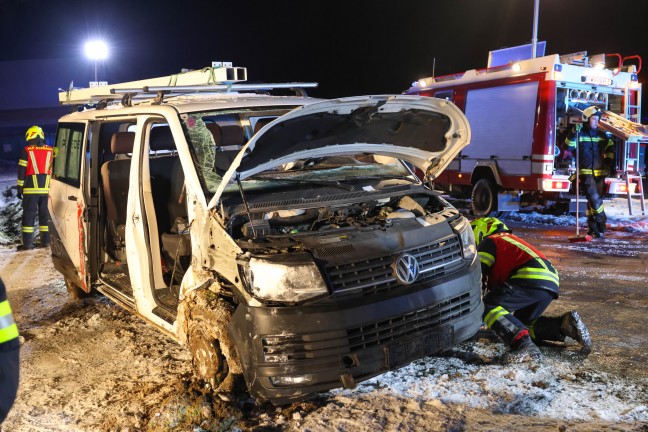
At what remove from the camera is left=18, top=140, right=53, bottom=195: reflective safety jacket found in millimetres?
8664

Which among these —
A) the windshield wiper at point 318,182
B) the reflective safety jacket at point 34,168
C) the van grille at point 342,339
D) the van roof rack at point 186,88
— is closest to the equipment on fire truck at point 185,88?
the van roof rack at point 186,88

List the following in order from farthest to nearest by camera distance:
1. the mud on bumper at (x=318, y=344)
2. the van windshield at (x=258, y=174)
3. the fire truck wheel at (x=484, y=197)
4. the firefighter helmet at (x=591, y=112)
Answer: the fire truck wheel at (x=484, y=197) < the firefighter helmet at (x=591, y=112) < the van windshield at (x=258, y=174) < the mud on bumper at (x=318, y=344)

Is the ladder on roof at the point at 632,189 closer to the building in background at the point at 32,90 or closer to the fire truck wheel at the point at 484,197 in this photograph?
the fire truck wheel at the point at 484,197

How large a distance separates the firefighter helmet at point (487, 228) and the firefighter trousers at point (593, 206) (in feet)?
17.2

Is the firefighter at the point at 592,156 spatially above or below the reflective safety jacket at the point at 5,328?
above

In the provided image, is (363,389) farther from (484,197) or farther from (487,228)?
(484,197)

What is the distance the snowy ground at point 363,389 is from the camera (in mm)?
3451

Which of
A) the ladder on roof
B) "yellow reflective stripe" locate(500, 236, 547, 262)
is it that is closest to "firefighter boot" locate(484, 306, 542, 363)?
"yellow reflective stripe" locate(500, 236, 547, 262)

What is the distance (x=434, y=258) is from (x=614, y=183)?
775 cm

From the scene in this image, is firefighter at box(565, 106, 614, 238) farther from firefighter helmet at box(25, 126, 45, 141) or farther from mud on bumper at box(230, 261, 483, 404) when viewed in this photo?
firefighter helmet at box(25, 126, 45, 141)

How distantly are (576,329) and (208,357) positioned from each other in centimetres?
256

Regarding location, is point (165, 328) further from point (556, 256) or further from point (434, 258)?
point (556, 256)

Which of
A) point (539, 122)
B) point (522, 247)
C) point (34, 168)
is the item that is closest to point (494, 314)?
point (522, 247)

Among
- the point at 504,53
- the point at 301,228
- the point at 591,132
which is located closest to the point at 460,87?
the point at 504,53
